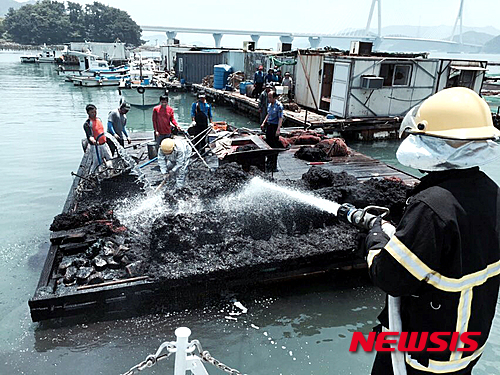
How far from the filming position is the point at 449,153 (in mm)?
1788

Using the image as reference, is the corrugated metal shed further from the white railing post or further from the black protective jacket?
the black protective jacket

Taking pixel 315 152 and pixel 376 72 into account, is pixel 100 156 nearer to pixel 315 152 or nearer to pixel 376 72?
pixel 315 152

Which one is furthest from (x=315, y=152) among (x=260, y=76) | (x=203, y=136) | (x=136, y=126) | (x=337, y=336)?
(x=136, y=126)

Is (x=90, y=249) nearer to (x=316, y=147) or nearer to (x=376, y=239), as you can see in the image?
(x=376, y=239)

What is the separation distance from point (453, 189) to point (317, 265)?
4.97 meters

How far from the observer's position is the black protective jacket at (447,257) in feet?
5.56

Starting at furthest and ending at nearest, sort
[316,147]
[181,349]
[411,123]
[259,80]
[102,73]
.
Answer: [102,73], [259,80], [316,147], [181,349], [411,123]

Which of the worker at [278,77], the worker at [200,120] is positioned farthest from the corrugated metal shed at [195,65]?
the worker at [200,120]

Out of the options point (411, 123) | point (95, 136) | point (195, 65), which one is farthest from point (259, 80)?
point (411, 123)

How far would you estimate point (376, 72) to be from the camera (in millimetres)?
17516

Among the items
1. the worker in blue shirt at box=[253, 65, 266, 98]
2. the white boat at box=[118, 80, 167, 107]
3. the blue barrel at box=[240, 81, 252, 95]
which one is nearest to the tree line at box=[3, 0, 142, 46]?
the white boat at box=[118, 80, 167, 107]

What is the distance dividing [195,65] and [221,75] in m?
7.16

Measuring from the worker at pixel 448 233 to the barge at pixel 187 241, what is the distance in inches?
170

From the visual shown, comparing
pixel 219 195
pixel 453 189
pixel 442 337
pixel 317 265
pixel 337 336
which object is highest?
pixel 453 189
